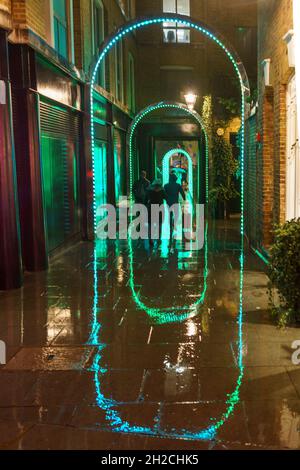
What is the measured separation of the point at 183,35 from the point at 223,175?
14670 mm

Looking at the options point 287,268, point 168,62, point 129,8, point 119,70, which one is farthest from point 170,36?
point 287,268

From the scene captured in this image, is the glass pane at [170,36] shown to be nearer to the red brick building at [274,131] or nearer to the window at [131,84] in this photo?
the window at [131,84]

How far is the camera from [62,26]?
13227 mm

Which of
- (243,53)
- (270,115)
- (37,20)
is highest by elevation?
(243,53)

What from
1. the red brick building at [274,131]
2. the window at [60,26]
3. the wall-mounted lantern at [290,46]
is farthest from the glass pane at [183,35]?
the wall-mounted lantern at [290,46]

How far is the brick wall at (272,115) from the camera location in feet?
31.2

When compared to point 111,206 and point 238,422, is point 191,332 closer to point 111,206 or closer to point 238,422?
point 238,422

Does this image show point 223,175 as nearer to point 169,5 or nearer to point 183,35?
point 183,35

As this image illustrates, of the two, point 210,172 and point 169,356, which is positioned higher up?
point 210,172

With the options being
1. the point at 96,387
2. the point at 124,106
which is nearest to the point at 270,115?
the point at 96,387

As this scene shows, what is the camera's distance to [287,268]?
20.2ft

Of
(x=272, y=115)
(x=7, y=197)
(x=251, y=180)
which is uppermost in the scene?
(x=272, y=115)

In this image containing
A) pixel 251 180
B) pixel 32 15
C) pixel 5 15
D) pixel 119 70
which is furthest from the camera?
pixel 119 70

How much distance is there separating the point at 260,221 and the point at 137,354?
21.4 ft
